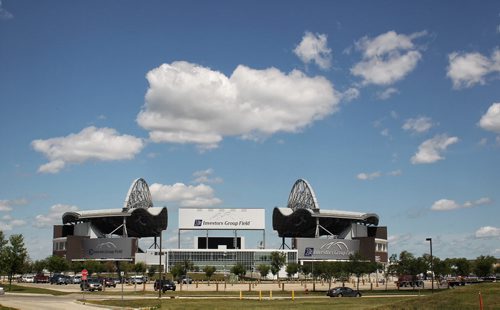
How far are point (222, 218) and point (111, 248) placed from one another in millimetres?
39287

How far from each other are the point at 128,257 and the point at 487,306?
567 feet

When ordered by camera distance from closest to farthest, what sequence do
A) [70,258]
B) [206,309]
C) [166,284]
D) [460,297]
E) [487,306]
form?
[487,306], [460,297], [206,309], [166,284], [70,258]

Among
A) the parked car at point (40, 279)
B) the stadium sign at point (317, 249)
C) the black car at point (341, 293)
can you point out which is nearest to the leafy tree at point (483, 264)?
the black car at point (341, 293)

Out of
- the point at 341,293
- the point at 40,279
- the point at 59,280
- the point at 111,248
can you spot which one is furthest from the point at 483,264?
the point at 111,248

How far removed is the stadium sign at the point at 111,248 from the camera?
19525cm

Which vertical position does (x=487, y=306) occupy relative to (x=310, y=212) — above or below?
below

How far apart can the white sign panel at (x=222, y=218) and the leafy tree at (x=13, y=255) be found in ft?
366

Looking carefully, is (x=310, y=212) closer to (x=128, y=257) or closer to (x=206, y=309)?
(x=128, y=257)

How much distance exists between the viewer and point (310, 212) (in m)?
198

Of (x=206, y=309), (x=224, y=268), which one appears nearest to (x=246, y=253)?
(x=224, y=268)

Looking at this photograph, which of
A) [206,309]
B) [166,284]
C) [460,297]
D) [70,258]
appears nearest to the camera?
[460,297]

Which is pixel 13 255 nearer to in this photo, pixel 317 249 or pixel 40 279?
pixel 40 279

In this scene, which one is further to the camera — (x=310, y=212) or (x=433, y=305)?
(x=310, y=212)

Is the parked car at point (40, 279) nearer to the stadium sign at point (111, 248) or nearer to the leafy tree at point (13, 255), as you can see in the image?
the leafy tree at point (13, 255)
